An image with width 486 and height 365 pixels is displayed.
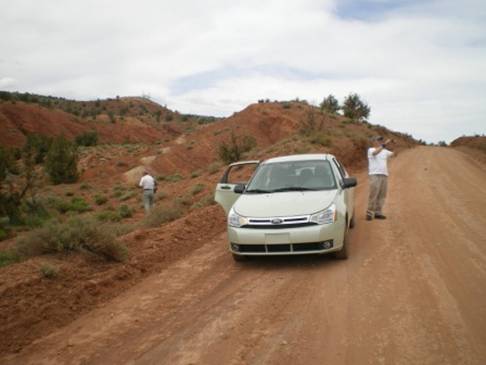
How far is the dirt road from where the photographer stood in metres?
3.89

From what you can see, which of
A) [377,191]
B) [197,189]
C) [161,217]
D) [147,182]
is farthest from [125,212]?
[377,191]

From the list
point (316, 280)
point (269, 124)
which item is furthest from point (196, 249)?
point (269, 124)

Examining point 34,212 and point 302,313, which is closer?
point 302,313

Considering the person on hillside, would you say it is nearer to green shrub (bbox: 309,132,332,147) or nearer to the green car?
the green car

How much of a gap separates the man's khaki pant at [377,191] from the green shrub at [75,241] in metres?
5.48

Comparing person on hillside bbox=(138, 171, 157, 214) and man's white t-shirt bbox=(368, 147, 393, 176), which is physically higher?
man's white t-shirt bbox=(368, 147, 393, 176)

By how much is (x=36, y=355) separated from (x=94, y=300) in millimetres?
1388

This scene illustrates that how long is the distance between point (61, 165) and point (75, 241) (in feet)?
93.5

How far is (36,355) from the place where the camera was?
13.8ft

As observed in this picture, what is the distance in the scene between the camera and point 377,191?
30.7 feet

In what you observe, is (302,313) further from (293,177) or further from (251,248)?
(293,177)

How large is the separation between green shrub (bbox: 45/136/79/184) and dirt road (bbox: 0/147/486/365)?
92.6 feet

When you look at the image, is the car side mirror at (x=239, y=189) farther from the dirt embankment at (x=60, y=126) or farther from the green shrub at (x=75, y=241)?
the dirt embankment at (x=60, y=126)

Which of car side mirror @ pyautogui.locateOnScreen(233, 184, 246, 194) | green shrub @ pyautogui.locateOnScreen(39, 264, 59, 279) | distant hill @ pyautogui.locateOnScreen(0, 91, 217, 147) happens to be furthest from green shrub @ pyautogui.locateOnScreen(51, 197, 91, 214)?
distant hill @ pyautogui.locateOnScreen(0, 91, 217, 147)
